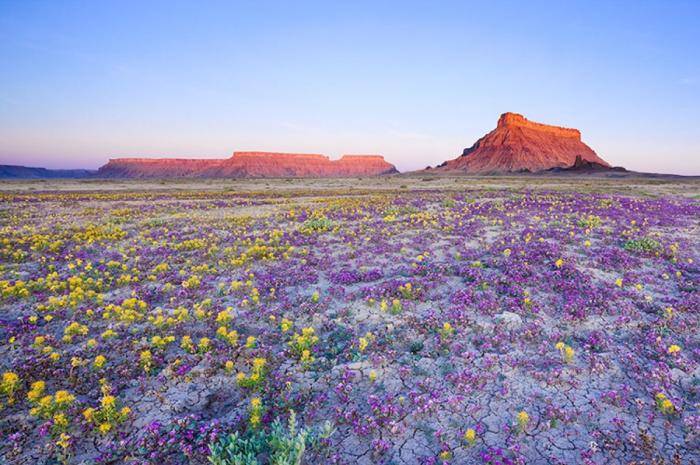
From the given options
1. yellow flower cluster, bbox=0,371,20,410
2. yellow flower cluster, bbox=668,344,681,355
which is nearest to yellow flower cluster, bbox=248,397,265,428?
yellow flower cluster, bbox=0,371,20,410

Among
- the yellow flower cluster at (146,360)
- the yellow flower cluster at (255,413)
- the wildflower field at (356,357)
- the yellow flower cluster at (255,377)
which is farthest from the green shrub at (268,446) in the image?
the yellow flower cluster at (146,360)

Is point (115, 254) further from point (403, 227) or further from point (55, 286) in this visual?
point (403, 227)

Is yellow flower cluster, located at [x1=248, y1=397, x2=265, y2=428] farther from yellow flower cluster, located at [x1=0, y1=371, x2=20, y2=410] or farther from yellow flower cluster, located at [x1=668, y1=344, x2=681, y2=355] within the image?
yellow flower cluster, located at [x1=668, y1=344, x2=681, y2=355]

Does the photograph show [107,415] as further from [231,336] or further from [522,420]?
[522,420]

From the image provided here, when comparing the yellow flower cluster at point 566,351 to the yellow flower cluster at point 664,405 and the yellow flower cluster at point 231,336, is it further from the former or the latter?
the yellow flower cluster at point 231,336

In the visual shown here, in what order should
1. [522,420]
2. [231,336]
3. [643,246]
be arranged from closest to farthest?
[522,420], [231,336], [643,246]

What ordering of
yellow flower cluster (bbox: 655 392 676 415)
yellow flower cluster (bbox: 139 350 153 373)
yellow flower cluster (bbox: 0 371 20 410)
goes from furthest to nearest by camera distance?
yellow flower cluster (bbox: 139 350 153 373) → yellow flower cluster (bbox: 0 371 20 410) → yellow flower cluster (bbox: 655 392 676 415)

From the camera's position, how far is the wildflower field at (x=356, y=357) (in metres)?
4.69

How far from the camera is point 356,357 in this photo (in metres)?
6.56

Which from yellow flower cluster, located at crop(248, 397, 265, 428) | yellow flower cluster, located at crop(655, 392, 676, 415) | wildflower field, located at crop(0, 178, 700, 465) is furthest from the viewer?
yellow flower cluster, located at crop(655, 392, 676, 415)

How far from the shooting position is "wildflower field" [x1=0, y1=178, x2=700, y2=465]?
4.69 m

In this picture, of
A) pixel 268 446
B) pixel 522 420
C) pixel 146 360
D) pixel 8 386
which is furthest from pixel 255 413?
pixel 8 386

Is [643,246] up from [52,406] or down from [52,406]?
up

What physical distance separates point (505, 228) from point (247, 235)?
11.8 meters
